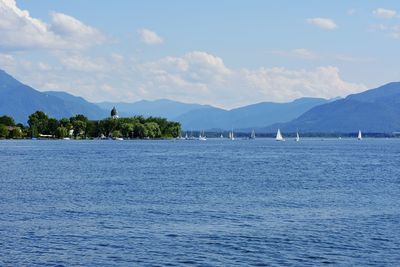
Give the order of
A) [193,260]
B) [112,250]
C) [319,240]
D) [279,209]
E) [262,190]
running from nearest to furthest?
[193,260], [112,250], [319,240], [279,209], [262,190]

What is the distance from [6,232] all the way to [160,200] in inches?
722

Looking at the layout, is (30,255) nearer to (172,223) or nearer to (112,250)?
(112,250)

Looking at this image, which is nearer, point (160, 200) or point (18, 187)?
point (160, 200)

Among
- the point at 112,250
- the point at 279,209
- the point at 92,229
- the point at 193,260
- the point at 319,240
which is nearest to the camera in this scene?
the point at 193,260

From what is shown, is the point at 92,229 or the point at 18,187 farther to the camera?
the point at 18,187

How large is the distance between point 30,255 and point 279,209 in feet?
71.8

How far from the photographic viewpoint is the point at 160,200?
5538 centimetres

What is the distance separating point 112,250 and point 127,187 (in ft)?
111

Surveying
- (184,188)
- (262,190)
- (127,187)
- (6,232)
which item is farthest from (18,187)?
(6,232)

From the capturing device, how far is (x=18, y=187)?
219 ft

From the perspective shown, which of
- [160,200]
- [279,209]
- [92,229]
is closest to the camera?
[92,229]

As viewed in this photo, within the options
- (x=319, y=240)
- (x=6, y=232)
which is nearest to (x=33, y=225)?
(x=6, y=232)

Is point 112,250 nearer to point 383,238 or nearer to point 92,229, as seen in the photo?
point 92,229

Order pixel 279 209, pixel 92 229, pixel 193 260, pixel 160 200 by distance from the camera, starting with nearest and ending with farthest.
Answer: pixel 193 260
pixel 92 229
pixel 279 209
pixel 160 200
